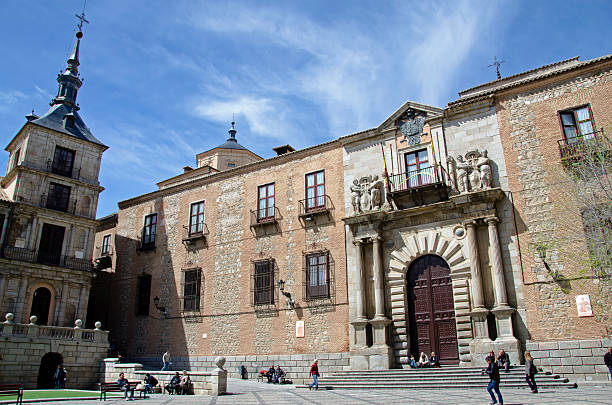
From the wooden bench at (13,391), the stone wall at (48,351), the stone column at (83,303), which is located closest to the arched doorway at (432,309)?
the wooden bench at (13,391)

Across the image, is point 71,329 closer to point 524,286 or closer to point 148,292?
point 148,292

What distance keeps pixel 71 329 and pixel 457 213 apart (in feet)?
66.9

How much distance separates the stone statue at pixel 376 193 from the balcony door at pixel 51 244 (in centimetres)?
1869

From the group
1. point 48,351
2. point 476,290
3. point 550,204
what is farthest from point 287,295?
point 48,351

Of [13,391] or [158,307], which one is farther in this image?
[158,307]

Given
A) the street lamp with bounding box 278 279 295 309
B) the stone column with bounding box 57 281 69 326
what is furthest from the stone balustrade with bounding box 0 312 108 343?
the street lamp with bounding box 278 279 295 309

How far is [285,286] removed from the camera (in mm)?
23688

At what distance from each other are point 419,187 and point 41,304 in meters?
21.4

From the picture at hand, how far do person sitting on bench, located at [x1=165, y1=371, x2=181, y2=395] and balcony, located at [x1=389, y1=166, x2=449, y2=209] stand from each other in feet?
37.5

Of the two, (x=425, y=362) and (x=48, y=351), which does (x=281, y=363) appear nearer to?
(x=425, y=362)

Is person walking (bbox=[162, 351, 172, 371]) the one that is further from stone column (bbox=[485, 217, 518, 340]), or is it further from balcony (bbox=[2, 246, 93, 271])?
stone column (bbox=[485, 217, 518, 340])

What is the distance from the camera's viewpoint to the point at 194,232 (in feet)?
92.0

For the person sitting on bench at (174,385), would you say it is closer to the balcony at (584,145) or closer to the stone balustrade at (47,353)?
the stone balustrade at (47,353)

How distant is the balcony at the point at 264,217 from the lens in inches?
985
